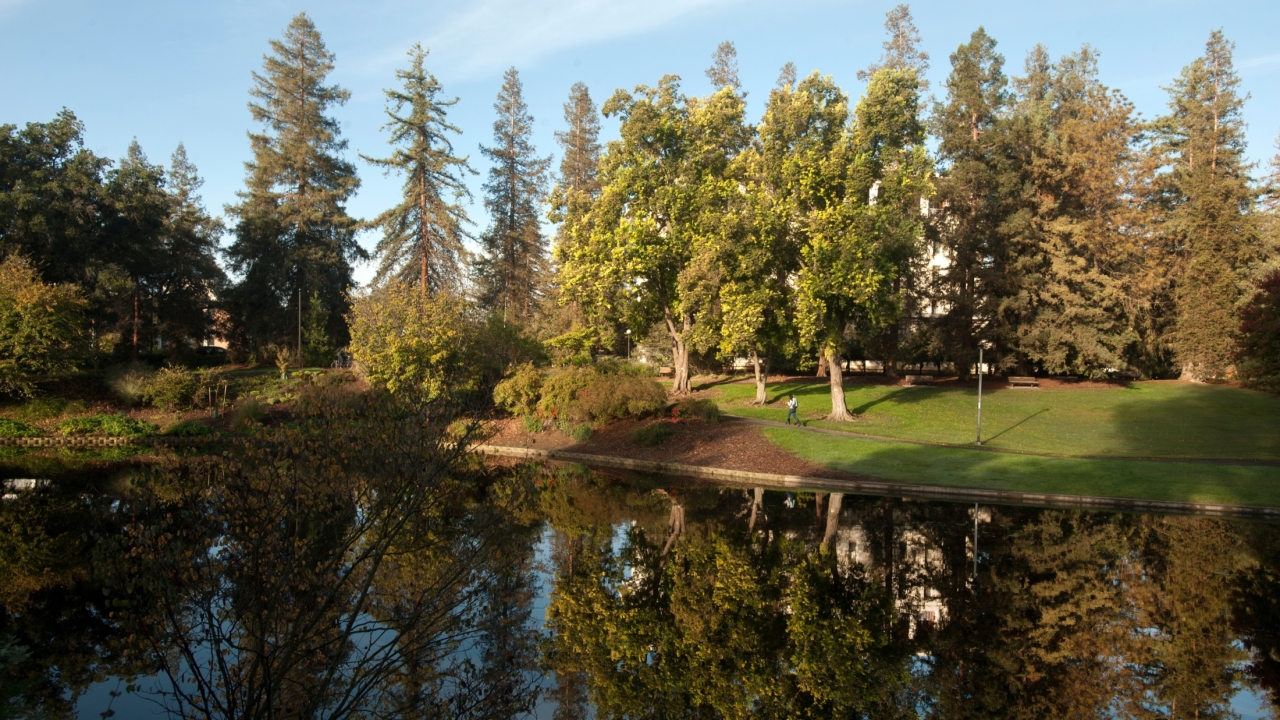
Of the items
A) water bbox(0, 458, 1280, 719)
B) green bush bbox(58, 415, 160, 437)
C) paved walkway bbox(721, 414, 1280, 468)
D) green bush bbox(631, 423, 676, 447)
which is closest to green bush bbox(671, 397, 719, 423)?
green bush bbox(631, 423, 676, 447)

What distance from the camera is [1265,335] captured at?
886 inches

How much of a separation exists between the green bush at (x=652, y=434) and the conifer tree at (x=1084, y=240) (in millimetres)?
21813

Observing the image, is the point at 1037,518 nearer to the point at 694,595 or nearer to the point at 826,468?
the point at 826,468

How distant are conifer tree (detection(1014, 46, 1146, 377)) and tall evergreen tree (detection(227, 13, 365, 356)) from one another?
39705 millimetres

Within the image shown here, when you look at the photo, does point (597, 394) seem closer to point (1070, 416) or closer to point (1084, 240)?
point (1070, 416)

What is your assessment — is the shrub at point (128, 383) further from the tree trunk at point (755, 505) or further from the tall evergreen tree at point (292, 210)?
the tree trunk at point (755, 505)

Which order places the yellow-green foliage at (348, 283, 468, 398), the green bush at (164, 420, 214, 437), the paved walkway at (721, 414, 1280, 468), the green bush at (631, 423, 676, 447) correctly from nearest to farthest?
the paved walkway at (721, 414, 1280, 468), the green bush at (631, 423, 676, 447), the green bush at (164, 420, 214, 437), the yellow-green foliage at (348, 283, 468, 398)

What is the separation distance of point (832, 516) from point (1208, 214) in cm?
3245

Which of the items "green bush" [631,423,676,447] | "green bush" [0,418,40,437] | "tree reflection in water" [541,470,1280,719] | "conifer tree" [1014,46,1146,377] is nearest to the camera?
"tree reflection in water" [541,470,1280,719]

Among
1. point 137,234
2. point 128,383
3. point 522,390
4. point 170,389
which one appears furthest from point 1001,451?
point 137,234

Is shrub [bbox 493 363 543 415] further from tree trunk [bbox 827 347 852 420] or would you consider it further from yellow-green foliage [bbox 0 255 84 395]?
yellow-green foliage [bbox 0 255 84 395]

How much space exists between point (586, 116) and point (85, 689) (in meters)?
52.1

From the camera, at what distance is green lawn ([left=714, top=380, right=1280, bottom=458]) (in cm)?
2742

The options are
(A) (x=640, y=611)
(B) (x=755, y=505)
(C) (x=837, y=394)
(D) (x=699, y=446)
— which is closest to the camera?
(A) (x=640, y=611)
